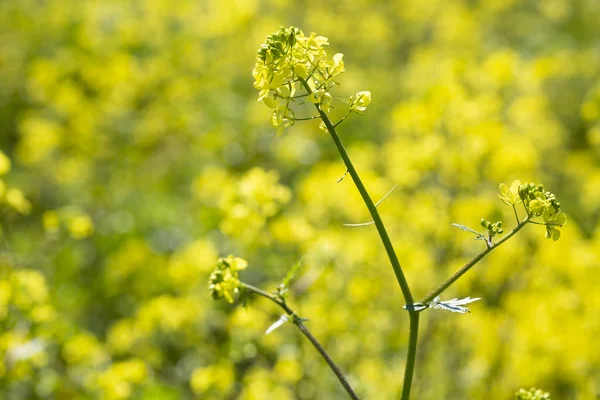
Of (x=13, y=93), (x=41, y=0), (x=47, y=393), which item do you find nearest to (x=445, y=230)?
(x=47, y=393)

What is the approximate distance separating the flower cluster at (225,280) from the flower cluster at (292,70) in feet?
1.51

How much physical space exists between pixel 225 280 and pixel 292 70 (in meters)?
0.64

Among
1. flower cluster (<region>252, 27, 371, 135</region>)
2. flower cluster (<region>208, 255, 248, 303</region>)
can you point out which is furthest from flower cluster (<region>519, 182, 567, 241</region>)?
flower cluster (<region>208, 255, 248, 303</region>)

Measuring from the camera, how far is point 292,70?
167cm

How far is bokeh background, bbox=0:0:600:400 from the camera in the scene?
368 centimetres

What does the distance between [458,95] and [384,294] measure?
1.29 m

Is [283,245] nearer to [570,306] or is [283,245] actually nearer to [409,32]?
[570,306]

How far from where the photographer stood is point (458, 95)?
4.22m

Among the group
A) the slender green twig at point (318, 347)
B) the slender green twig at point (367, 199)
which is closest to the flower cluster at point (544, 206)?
the slender green twig at point (367, 199)

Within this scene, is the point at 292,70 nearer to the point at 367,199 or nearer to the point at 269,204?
the point at 367,199

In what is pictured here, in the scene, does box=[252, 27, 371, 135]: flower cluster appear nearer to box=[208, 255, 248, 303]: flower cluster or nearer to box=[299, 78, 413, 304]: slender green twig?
box=[299, 78, 413, 304]: slender green twig

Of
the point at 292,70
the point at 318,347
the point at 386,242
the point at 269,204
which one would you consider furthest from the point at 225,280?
the point at 269,204

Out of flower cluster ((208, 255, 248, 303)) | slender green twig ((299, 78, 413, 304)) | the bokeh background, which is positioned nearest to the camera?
slender green twig ((299, 78, 413, 304))

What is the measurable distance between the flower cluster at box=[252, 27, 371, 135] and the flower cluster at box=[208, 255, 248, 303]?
1.51 feet
